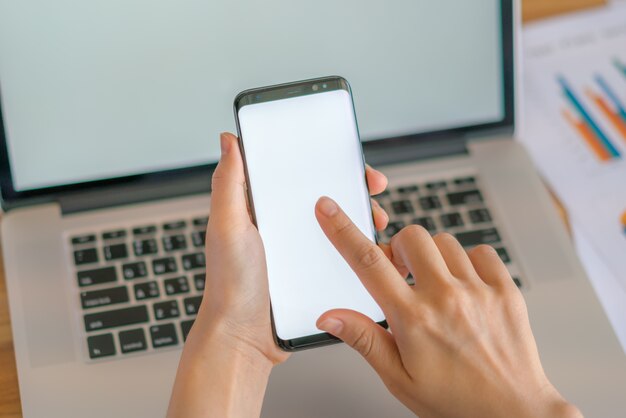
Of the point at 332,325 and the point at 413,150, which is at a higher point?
the point at 413,150

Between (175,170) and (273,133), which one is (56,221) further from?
(273,133)

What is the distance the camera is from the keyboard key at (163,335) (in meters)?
0.70

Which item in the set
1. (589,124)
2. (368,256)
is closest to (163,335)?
(368,256)

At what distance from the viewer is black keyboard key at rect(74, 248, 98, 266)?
751 millimetres

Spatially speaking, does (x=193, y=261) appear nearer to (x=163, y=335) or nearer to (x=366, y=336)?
(x=163, y=335)

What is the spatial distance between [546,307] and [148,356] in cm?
34

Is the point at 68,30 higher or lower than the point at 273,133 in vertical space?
higher

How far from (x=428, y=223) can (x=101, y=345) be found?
1.00 feet

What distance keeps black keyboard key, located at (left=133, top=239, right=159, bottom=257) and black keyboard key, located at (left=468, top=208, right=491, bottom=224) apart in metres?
0.29

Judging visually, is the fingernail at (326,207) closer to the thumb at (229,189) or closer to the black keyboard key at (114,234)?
the thumb at (229,189)

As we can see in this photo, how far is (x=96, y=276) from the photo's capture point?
2.43 ft

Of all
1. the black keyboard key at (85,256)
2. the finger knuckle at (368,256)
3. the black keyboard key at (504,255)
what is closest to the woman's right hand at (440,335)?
the finger knuckle at (368,256)

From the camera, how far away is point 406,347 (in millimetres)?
563

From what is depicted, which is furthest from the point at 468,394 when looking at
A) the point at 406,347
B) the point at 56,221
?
the point at 56,221
